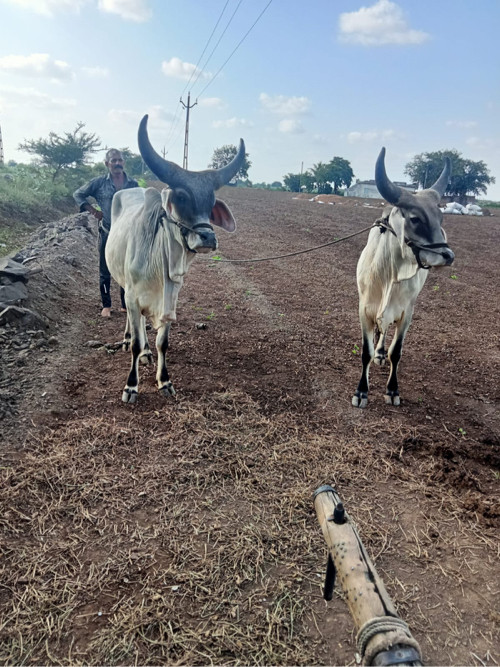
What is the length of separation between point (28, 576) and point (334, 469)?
1.99m

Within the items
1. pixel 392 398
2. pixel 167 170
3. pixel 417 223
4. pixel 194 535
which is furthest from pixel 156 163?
pixel 392 398

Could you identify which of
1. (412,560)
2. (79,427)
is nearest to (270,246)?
(79,427)

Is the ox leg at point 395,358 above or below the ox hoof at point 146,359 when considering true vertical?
above

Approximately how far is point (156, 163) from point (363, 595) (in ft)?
10.1

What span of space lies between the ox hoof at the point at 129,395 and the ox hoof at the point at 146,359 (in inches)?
30.2

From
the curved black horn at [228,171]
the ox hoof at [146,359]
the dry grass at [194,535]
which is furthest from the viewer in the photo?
the ox hoof at [146,359]

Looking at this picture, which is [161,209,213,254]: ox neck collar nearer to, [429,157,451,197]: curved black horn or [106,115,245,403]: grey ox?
[106,115,245,403]: grey ox

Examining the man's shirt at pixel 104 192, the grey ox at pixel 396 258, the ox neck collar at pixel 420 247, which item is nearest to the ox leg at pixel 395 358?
the grey ox at pixel 396 258

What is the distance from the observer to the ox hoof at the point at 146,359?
4793 mm

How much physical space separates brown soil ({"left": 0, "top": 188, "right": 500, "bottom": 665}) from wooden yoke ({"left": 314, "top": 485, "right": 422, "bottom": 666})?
71cm

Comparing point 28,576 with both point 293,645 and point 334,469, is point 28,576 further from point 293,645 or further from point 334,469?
point 334,469

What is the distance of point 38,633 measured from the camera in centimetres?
200

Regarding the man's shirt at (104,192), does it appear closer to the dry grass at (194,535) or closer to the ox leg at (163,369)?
the ox leg at (163,369)

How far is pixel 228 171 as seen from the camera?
3.79 m
